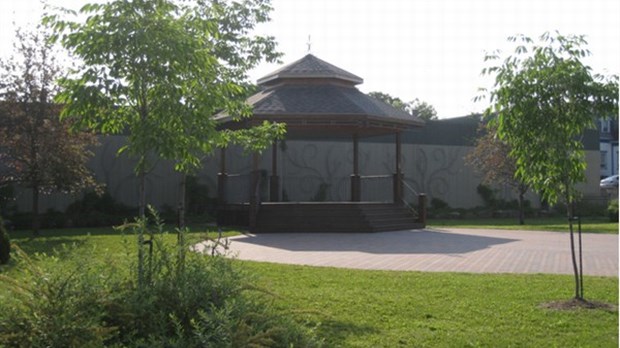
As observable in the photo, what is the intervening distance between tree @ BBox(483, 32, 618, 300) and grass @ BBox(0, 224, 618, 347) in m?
0.97

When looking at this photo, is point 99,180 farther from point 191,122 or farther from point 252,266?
point 191,122

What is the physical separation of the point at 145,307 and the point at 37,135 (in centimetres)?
1352

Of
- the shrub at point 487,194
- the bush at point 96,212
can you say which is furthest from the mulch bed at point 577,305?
the shrub at point 487,194

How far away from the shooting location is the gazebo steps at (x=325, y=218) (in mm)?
19031

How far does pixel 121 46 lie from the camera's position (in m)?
6.36

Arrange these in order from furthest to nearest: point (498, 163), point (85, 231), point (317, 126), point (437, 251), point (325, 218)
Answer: point (498, 163)
point (317, 126)
point (85, 231)
point (325, 218)
point (437, 251)

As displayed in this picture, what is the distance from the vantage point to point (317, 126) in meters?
20.4

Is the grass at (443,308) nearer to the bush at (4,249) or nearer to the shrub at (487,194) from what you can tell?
the bush at (4,249)

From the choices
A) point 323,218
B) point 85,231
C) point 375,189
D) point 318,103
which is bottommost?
point 85,231

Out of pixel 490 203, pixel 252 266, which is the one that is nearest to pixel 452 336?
pixel 252 266

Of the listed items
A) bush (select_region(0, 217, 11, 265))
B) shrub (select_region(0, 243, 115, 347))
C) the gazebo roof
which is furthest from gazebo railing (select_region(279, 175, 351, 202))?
shrub (select_region(0, 243, 115, 347))

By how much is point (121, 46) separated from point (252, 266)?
545cm

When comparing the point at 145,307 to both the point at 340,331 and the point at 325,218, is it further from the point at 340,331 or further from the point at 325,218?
the point at 325,218

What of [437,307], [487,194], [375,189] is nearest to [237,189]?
[375,189]
